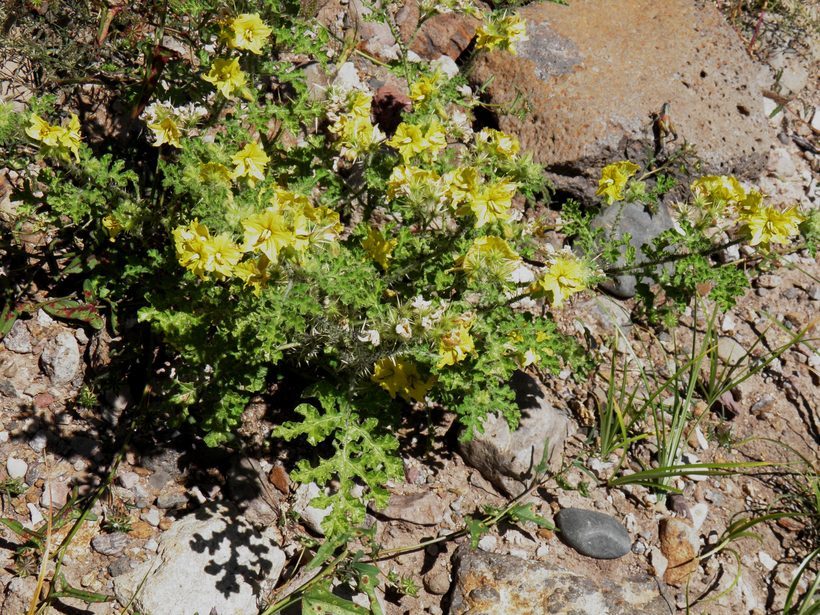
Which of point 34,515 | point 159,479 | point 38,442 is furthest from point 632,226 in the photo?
point 34,515

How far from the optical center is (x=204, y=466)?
12.3ft

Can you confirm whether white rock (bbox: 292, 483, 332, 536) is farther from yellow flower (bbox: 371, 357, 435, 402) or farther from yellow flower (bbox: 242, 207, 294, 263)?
yellow flower (bbox: 242, 207, 294, 263)

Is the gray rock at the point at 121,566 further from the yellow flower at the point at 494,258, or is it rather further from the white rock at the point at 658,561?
the white rock at the point at 658,561

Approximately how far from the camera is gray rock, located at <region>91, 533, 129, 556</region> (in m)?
3.39

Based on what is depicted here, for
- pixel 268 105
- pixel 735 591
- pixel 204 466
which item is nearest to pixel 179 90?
pixel 268 105

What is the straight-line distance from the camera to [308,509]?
3.61 m

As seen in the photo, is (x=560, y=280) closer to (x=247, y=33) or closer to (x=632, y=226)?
(x=247, y=33)

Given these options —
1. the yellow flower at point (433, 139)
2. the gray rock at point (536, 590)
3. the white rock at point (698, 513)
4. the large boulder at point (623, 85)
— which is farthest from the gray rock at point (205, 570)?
the large boulder at point (623, 85)

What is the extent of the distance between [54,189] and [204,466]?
1523mm

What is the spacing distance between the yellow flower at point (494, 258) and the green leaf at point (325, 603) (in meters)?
1.49

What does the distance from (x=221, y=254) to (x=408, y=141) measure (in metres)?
1.09

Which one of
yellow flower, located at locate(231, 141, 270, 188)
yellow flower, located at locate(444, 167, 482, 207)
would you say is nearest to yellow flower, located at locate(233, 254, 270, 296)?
yellow flower, located at locate(231, 141, 270, 188)

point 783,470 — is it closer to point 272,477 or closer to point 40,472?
point 272,477

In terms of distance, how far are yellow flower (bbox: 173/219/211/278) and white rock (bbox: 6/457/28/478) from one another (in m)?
1.56
